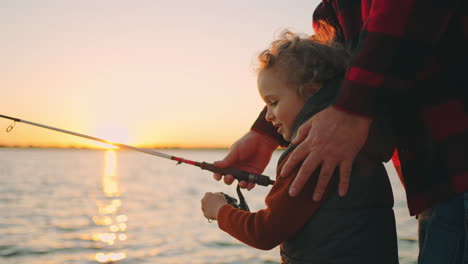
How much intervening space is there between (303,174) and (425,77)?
1.59ft

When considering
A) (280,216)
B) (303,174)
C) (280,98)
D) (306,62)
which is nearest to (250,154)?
(280,98)

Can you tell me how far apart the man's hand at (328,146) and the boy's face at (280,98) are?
313 millimetres

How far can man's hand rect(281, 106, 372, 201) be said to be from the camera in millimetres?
1465

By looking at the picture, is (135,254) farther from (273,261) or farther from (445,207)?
(445,207)

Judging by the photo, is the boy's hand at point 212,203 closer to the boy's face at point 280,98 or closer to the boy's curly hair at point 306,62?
the boy's face at point 280,98

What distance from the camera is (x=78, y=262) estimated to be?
6.31m

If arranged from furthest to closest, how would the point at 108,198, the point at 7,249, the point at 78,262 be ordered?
the point at 108,198 < the point at 7,249 < the point at 78,262

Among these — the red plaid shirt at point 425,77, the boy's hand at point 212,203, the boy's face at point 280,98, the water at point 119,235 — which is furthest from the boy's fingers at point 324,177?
the water at point 119,235

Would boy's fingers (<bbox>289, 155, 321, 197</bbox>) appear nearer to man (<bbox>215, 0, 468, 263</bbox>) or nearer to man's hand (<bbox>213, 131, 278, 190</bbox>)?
man (<bbox>215, 0, 468, 263</bbox>)

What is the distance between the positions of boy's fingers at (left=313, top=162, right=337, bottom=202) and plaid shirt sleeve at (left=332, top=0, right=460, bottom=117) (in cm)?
21

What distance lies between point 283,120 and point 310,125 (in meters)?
0.38

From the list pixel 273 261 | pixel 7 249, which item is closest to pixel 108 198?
pixel 7 249

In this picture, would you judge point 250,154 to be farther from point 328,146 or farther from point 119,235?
point 119,235

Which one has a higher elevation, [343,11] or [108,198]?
[343,11]
